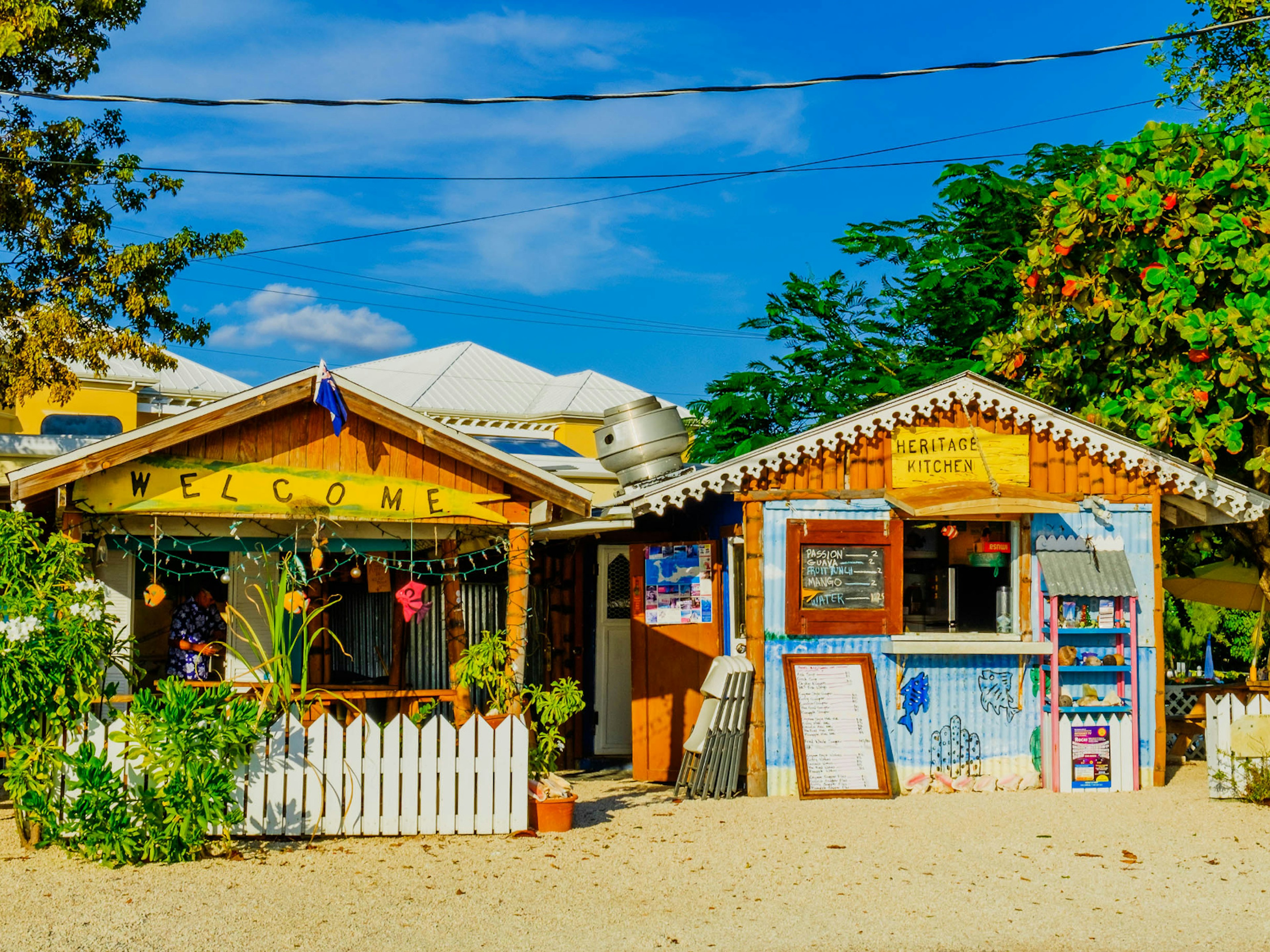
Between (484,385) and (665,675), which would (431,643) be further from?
(484,385)

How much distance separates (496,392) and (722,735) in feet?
52.6

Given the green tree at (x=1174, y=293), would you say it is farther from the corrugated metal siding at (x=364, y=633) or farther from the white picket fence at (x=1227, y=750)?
the corrugated metal siding at (x=364, y=633)

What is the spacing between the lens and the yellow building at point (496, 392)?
2317 centimetres

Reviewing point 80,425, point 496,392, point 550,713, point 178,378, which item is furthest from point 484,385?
point 550,713

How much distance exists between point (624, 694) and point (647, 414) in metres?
3.28

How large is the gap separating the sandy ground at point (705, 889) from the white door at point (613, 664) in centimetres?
392

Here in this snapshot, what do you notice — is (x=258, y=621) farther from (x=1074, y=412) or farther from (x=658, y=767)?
(x=1074, y=412)

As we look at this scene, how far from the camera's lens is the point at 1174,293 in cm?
1301

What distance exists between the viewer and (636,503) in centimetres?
1170

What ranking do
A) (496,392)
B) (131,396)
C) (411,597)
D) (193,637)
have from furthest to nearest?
(496,392) → (131,396) → (193,637) → (411,597)

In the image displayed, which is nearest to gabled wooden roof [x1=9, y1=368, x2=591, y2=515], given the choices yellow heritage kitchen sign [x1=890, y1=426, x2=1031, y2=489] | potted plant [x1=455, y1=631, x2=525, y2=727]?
potted plant [x1=455, y1=631, x2=525, y2=727]

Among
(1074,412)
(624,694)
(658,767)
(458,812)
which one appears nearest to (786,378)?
(1074,412)

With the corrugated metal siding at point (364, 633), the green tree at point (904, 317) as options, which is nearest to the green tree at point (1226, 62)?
the green tree at point (904, 317)

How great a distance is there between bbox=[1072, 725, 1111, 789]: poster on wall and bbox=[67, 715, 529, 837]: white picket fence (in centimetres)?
568
